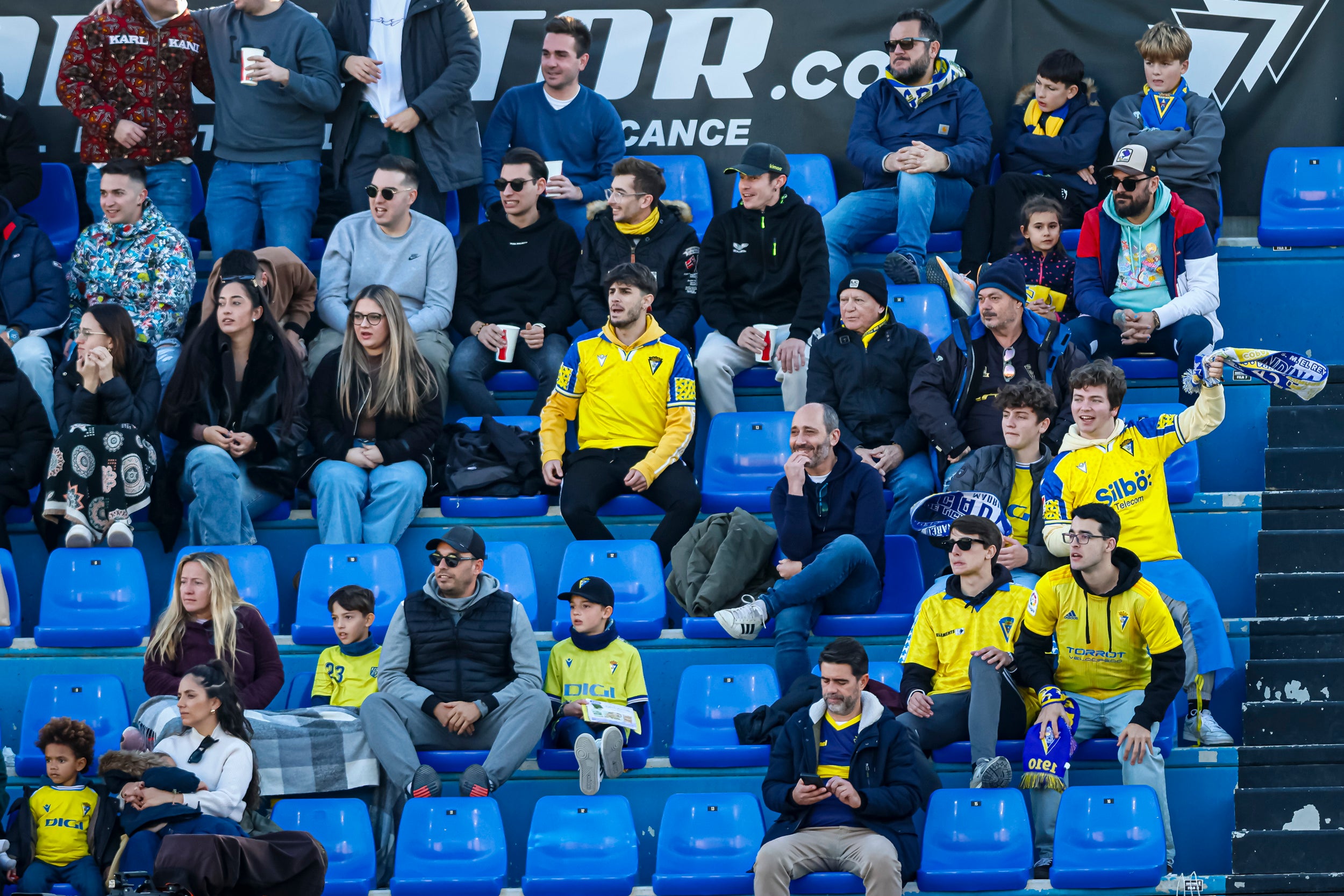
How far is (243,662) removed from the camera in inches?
253

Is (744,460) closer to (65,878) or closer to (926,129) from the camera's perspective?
(926,129)

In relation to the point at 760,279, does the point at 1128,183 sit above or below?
above

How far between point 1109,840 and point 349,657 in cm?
271

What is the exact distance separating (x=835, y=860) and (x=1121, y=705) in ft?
4.08

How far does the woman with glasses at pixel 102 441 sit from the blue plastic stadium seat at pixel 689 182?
2893 mm

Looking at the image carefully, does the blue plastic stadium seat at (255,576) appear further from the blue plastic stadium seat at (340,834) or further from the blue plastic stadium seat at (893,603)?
the blue plastic stadium seat at (893,603)

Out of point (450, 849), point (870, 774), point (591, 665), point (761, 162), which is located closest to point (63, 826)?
point (450, 849)

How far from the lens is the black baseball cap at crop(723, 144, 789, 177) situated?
811cm

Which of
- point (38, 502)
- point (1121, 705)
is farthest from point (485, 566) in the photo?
point (1121, 705)

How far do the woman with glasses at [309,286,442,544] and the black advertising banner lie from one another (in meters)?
2.10

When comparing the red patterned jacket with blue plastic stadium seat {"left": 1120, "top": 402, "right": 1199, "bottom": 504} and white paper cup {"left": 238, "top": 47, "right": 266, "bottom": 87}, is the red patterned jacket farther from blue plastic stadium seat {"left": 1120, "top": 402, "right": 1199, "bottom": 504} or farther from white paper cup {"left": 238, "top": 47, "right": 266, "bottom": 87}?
blue plastic stadium seat {"left": 1120, "top": 402, "right": 1199, "bottom": 504}

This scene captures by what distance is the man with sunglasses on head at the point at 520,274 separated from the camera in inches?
321

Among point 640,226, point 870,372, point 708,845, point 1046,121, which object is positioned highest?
point 1046,121

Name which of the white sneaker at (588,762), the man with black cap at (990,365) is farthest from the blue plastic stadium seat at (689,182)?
the white sneaker at (588,762)
